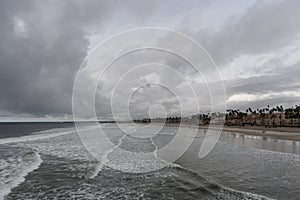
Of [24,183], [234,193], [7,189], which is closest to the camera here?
[234,193]

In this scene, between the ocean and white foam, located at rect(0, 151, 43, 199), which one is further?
white foam, located at rect(0, 151, 43, 199)

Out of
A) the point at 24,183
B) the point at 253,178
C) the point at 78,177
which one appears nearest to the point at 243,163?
the point at 253,178

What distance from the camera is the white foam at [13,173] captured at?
10188mm

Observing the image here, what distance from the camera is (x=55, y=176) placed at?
12188 millimetres

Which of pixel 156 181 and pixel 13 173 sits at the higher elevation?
pixel 156 181

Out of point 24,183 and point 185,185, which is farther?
point 24,183

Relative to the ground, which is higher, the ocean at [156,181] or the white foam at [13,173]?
the ocean at [156,181]

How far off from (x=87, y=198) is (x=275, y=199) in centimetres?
696

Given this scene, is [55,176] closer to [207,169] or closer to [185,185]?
[185,185]

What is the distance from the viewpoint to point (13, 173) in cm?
1288

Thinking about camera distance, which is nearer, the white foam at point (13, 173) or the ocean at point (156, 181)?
the ocean at point (156, 181)

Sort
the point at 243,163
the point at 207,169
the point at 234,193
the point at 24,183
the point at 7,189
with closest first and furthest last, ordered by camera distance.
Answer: the point at 234,193 < the point at 7,189 < the point at 24,183 < the point at 207,169 < the point at 243,163

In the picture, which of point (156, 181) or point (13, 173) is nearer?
point (156, 181)

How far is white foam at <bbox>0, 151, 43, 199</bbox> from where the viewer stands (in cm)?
1019
